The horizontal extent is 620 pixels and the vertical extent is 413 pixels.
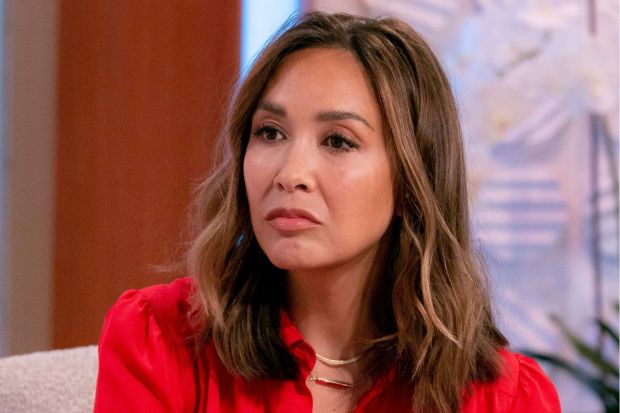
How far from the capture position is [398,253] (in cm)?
161

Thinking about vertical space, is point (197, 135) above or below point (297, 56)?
below

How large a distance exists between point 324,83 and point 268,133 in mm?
125

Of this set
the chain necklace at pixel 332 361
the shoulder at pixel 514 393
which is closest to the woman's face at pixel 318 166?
the chain necklace at pixel 332 361

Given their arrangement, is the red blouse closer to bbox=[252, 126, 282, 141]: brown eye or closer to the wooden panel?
bbox=[252, 126, 282, 141]: brown eye

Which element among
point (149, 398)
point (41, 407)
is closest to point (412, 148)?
point (149, 398)

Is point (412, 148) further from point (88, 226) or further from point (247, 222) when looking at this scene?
point (88, 226)

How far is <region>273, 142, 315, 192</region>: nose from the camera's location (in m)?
1.39

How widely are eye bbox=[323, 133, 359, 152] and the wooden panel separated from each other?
45.3 inches

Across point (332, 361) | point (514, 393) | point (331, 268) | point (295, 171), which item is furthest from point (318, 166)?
point (514, 393)

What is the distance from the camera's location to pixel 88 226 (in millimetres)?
2578

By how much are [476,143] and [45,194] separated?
140 cm

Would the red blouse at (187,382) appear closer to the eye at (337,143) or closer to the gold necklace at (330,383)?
the gold necklace at (330,383)

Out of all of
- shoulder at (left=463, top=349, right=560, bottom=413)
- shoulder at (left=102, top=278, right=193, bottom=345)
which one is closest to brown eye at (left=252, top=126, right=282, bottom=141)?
shoulder at (left=102, top=278, right=193, bottom=345)

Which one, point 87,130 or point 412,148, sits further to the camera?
point 87,130
